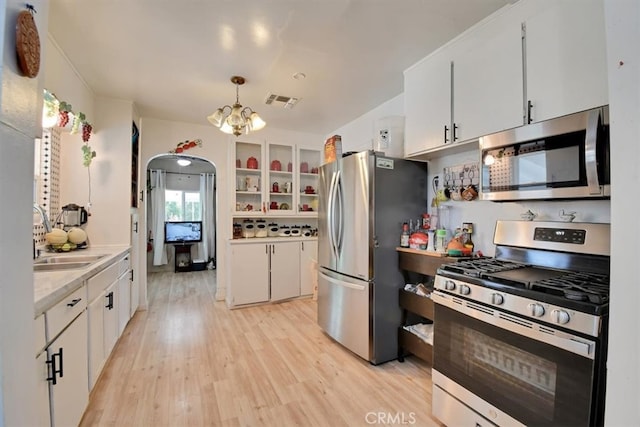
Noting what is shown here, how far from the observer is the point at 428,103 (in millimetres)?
2191

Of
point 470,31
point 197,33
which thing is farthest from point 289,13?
point 470,31

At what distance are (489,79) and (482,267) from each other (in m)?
1.16

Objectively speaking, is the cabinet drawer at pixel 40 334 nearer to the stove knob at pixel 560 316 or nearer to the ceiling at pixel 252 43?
the ceiling at pixel 252 43

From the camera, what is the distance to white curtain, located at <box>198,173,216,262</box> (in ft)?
21.6

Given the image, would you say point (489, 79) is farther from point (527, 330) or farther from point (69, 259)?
point (69, 259)

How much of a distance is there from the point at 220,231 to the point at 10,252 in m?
3.48

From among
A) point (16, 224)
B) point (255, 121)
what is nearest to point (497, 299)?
point (16, 224)

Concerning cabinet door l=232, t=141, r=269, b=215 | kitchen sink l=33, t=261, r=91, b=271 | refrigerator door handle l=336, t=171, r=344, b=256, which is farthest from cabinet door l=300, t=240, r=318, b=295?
kitchen sink l=33, t=261, r=91, b=271

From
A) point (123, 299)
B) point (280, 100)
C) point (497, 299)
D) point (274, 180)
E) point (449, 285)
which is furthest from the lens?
point (274, 180)

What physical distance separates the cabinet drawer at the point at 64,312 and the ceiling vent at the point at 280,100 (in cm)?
236

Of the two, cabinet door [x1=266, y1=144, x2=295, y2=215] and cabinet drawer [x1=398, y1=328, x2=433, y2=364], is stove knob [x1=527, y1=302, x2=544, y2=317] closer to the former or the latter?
cabinet drawer [x1=398, y1=328, x2=433, y2=364]

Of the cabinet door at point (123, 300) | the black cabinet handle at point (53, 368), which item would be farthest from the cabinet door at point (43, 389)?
the cabinet door at point (123, 300)

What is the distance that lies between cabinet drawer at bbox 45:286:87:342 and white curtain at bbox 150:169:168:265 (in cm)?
496

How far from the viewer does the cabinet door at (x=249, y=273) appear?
3715 millimetres
